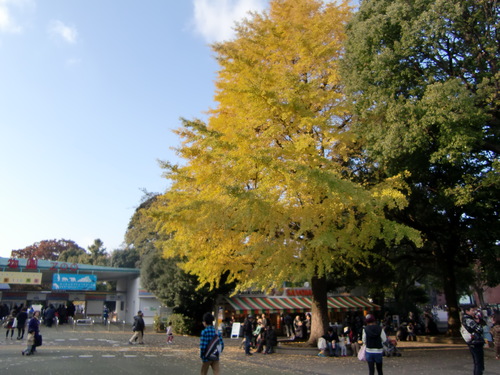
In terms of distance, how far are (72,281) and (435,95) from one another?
29.2 metres

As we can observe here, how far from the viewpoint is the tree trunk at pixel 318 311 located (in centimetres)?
1493

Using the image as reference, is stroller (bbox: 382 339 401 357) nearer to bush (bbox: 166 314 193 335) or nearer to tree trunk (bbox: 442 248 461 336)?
tree trunk (bbox: 442 248 461 336)

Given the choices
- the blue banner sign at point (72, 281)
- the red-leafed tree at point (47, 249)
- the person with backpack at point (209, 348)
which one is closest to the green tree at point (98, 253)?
the red-leafed tree at point (47, 249)

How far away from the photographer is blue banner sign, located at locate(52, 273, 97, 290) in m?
29.7

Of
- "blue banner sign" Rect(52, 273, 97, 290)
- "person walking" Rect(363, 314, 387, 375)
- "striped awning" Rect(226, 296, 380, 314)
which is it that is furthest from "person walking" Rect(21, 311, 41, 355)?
"blue banner sign" Rect(52, 273, 97, 290)

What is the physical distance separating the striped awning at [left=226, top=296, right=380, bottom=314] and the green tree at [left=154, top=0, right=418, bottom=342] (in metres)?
10.9

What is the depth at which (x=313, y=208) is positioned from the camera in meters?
11.2

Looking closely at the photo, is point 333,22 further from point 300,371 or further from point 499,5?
point 300,371

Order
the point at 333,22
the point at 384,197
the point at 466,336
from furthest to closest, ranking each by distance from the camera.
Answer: the point at 333,22 → the point at 384,197 → the point at 466,336

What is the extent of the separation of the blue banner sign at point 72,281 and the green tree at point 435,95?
25.5 m

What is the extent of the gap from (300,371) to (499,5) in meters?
12.8

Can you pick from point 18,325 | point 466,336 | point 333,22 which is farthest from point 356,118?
point 18,325

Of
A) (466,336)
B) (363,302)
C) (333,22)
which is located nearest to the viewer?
(466,336)

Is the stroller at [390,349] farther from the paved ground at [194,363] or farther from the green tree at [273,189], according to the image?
the green tree at [273,189]
